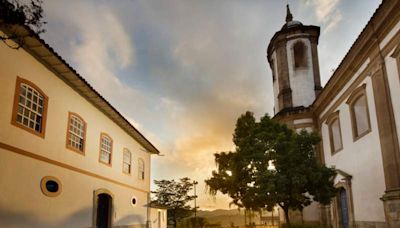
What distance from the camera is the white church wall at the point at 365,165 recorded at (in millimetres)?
15430

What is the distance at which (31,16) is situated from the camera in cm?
577

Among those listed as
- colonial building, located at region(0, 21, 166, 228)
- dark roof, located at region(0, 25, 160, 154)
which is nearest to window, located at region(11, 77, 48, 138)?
colonial building, located at region(0, 21, 166, 228)

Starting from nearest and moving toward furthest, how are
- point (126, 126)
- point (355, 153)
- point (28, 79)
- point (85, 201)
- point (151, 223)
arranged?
1. point (28, 79)
2. point (85, 201)
3. point (355, 153)
4. point (126, 126)
5. point (151, 223)

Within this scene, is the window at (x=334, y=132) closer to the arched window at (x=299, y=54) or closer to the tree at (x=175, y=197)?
the arched window at (x=299, y=54)

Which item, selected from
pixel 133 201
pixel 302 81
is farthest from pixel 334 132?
pixel 133 201

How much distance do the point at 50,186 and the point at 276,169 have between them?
9204 mm

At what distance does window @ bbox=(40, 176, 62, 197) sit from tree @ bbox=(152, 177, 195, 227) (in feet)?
138

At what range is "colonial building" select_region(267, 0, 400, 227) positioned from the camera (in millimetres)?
13969

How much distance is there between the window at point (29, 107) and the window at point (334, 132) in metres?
16.4

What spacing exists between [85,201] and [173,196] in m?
44.8

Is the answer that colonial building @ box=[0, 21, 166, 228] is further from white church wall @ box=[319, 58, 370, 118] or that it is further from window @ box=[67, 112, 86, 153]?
white church wall @ box=[319, 58, 370, 118]

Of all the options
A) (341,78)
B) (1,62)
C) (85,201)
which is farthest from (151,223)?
(1,62)

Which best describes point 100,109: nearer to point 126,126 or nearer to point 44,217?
point 126,126

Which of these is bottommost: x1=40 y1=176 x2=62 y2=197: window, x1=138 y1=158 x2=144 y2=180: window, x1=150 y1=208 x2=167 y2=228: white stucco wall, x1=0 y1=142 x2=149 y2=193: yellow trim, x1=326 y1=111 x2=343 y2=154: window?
x1=150 y1=208 x2=167 y2=228: white stucco wall
